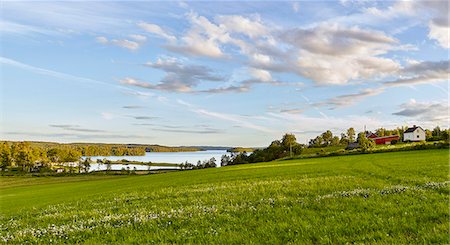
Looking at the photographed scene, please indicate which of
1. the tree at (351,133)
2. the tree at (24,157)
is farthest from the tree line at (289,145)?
the tree at (24,157)

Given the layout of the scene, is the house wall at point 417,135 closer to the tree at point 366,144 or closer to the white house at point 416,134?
the white house at point 416,134

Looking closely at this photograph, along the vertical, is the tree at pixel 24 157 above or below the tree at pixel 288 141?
below

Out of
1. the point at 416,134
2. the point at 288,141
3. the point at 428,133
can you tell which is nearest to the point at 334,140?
the point at 416,134

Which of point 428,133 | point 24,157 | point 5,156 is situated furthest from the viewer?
point 24,157

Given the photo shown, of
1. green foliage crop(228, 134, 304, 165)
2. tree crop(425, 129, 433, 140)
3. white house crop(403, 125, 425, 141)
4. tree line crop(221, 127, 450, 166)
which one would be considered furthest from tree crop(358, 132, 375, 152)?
tree crop(425, 129, 433, 140)

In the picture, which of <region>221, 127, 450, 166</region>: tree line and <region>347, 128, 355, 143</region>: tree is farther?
<region>347, 128, 355, 143</region>: tree

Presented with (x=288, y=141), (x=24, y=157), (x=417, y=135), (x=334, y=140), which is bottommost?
(x=24, y=157)

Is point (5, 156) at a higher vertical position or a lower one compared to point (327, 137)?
lower

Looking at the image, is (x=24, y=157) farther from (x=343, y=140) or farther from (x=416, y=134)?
(x=416, y=134)

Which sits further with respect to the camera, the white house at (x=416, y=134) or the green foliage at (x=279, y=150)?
the white house at (x=416, y=134)

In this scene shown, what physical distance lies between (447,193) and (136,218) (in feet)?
40.1

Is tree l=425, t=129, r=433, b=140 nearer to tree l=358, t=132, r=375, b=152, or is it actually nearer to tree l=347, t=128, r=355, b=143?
tree l=347, t=128, r=355, b=143

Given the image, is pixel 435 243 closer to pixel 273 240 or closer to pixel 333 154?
pixel 273 240

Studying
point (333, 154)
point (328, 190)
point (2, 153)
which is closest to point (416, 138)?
point (333, 154)
